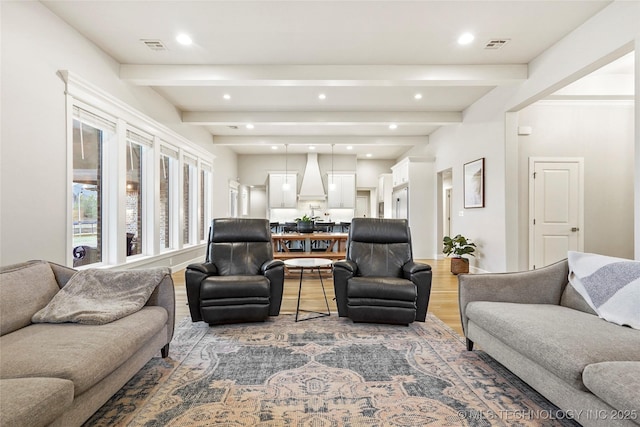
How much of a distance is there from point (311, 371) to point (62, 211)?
9.30 feet

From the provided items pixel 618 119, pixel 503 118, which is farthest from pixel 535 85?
pixel 618 119

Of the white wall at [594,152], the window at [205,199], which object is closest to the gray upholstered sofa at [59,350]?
the white wall at [594,152]

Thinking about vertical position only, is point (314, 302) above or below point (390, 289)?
below

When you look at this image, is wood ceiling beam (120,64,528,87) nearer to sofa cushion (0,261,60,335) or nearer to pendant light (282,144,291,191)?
sofa cushion (0,261,60,335)

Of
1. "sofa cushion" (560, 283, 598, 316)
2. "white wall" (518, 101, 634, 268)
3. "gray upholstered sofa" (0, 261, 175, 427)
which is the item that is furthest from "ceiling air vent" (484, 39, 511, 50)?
"gray upholstered sofa" (0, 261, 175, 427)

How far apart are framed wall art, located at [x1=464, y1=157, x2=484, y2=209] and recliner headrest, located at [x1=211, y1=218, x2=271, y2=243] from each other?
12.3 feet

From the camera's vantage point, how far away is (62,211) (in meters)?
3.13

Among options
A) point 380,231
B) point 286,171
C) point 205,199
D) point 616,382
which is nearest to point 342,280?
point 380,231

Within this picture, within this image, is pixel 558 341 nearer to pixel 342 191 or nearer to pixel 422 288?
pixel 422 288

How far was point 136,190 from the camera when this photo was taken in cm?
492

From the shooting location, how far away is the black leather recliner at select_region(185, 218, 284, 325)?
2963 millimetres

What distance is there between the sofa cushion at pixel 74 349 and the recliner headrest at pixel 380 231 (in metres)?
2.25

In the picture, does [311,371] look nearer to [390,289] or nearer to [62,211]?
[390,289]

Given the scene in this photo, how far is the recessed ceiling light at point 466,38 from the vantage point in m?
3.46
